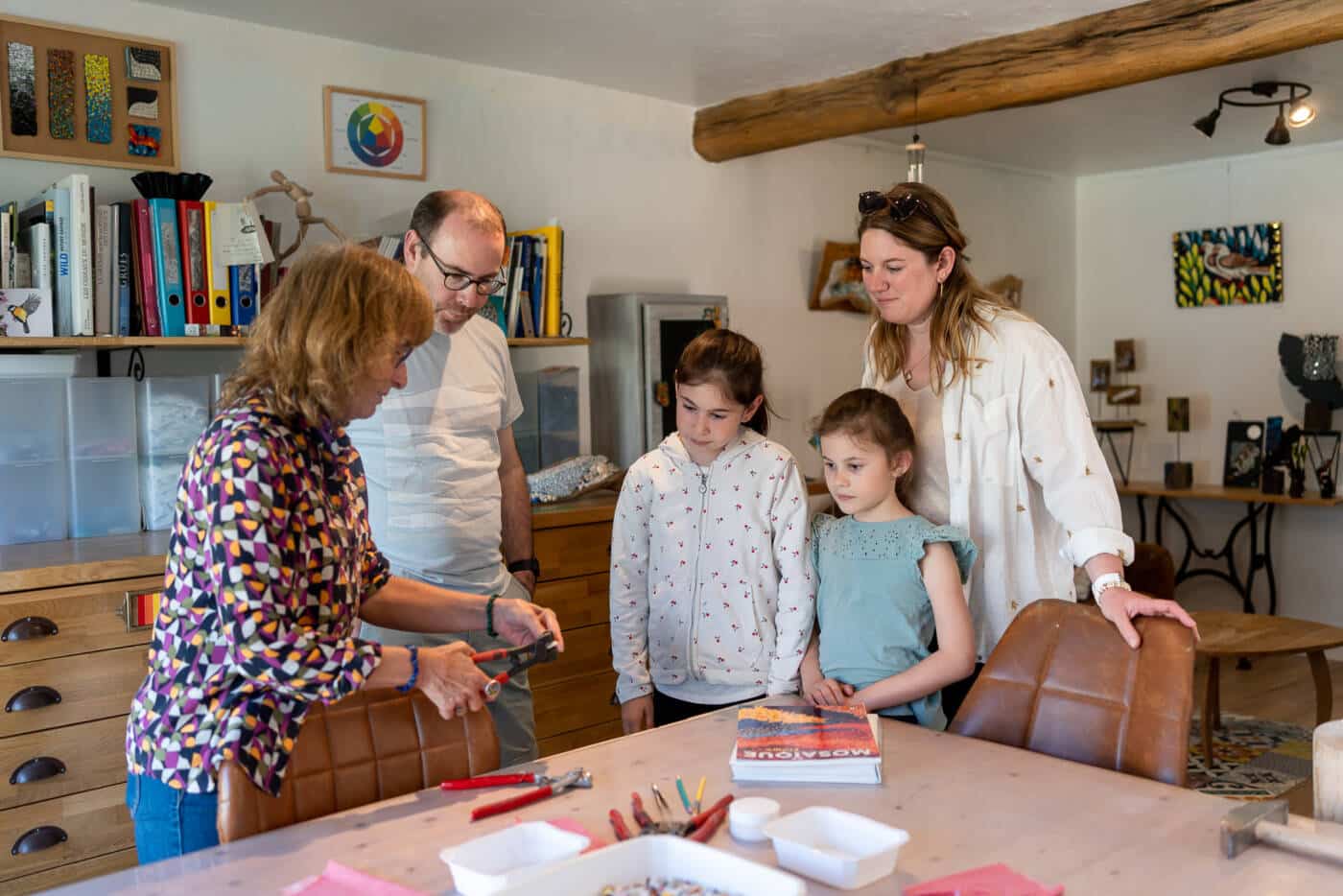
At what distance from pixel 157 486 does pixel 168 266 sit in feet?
1.93

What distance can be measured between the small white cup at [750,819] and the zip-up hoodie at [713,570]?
2.31ft

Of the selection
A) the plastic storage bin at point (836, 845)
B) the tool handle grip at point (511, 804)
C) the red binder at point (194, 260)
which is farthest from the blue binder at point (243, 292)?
the plastic storage bin at point (836, 845)

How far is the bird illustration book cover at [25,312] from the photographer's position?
2.87 meters

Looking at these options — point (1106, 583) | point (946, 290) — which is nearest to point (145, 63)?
point (946, 290)

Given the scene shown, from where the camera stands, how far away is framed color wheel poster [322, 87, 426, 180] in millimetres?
3658

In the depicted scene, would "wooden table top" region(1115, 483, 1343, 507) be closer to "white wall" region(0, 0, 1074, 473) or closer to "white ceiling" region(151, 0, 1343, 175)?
"white wall" region(0, 0, 1074, 473)

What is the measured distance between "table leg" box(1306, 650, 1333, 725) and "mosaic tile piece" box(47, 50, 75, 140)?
14.2 ft

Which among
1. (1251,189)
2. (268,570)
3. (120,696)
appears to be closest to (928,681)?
(268,570)

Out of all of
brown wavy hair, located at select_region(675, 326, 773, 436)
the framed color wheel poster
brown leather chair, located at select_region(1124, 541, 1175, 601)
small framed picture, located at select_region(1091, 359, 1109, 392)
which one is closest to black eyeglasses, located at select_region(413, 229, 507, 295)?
brown wavy hair, located at select_region(675, 326, 773, 436)

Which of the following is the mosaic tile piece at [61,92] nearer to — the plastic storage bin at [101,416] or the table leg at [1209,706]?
the plastic storage bin at [101,416]

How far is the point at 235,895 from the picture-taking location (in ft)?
4.15

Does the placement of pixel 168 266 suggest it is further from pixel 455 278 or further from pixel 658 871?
pixel 658 871

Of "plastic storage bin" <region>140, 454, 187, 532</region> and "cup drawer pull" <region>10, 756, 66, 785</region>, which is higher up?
"plastic storage bin" <region>140, 454, 187, 532</region>

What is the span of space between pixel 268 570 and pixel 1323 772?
132cm
